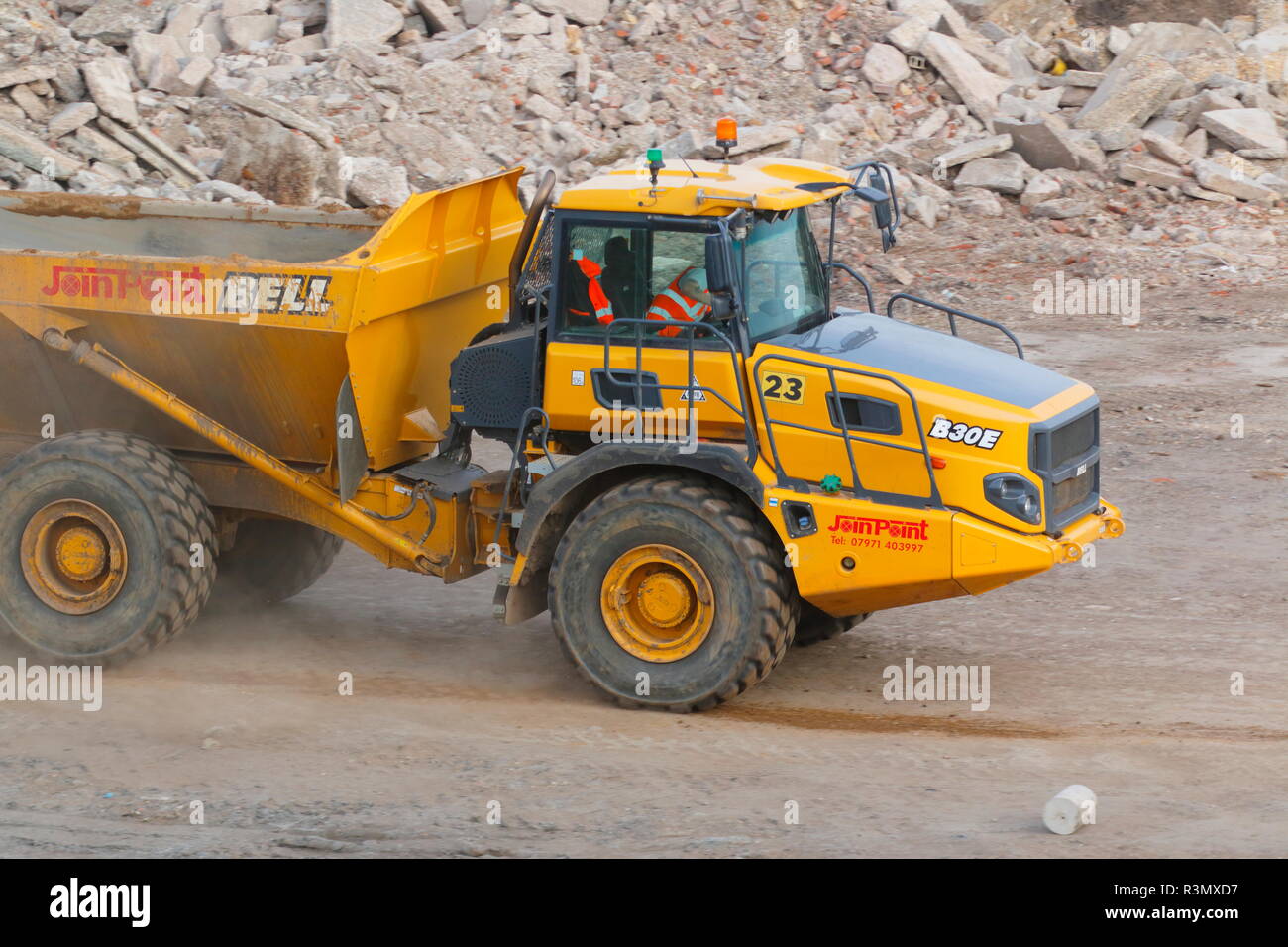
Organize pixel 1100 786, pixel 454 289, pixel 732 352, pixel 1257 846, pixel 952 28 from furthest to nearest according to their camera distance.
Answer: pixel 952 28, pixel 454 289, pixel 732 352, pixel 1100 786, pixel 1257 846

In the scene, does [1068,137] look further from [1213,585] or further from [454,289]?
[454,289]

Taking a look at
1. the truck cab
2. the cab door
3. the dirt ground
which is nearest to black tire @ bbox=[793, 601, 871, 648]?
the dirt ground

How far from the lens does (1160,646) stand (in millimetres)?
8594

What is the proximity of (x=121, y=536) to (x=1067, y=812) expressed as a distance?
15.5ft

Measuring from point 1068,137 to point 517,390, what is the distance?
537 inches

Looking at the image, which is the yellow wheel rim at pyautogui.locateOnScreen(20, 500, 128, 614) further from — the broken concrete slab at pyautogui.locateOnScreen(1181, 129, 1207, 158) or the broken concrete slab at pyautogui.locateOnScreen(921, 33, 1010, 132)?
the broken concrete slab at pyautogui.locateOnScreen(1181, 129, 1207, 158)

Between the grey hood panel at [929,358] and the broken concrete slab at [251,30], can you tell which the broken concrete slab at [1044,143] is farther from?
the grey hood panel at [929,358]

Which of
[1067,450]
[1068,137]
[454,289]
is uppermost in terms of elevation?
[1068,137]

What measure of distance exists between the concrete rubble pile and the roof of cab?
10.7 metres

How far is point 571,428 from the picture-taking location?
7.64m

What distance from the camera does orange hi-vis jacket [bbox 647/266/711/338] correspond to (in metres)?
7.34

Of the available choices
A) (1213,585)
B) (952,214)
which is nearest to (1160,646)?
(1213,585)

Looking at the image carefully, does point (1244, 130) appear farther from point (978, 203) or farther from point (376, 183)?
point (376, 183)

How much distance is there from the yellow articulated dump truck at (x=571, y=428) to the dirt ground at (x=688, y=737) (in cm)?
47
